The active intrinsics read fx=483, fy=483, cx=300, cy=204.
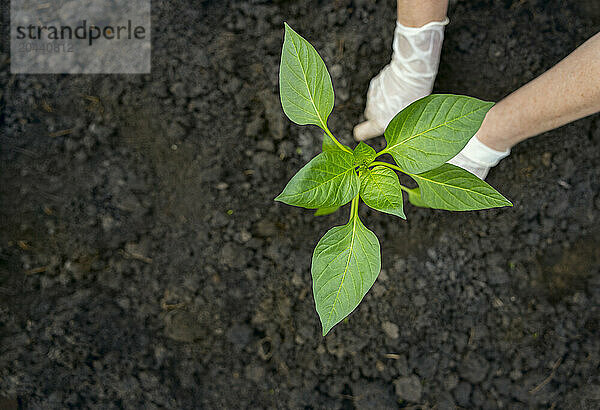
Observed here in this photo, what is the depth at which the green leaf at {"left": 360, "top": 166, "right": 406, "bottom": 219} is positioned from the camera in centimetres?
107

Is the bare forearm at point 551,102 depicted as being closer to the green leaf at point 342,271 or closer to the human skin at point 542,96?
the human skin at point 542,96

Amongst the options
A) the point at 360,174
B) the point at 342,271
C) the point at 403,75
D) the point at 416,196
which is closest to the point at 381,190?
the point at 360,174

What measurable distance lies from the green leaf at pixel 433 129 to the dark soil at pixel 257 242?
662 millimetres

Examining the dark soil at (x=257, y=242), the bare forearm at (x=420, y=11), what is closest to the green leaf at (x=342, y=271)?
the dark soil at (x=257, y=242)

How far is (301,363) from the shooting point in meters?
1.71

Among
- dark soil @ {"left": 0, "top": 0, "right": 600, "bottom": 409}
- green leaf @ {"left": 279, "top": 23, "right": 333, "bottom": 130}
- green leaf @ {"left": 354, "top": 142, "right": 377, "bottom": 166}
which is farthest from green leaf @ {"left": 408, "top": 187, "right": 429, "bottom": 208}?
green leaf @ {"left": 279, "top": 23, "right": 333, "bottom": 130}

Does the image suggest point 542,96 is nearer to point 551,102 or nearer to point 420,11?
point 551,102

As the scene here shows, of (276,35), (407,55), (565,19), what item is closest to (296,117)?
(407,55)

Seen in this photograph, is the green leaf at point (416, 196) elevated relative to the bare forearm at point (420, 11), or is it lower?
lower

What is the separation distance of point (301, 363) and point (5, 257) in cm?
114

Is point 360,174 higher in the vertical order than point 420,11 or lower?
lower

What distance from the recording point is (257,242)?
1712 mm

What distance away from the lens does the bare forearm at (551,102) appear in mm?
1257

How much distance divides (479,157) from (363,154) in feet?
2.07
